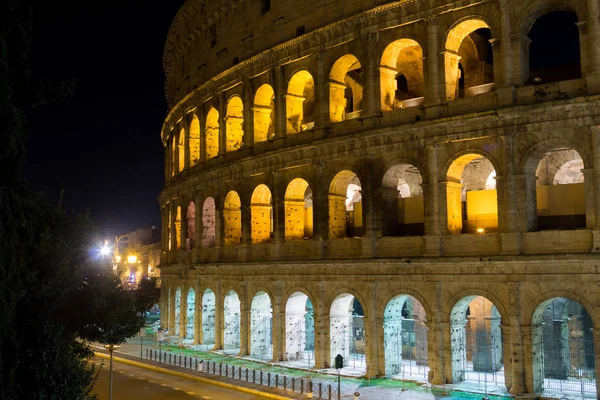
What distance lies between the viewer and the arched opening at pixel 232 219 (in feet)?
102

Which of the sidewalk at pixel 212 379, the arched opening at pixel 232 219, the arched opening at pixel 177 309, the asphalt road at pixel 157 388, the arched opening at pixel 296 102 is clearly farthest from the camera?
the arched opening at pixel 177 309

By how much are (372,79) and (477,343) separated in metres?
10.3

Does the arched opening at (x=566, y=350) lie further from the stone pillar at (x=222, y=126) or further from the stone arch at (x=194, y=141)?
the stone arch at (x=194, y=141)

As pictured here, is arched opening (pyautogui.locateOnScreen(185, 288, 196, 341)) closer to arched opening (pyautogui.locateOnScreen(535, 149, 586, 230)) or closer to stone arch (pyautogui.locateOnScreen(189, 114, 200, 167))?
stone arch (pyautogui.locateOnScreen(189, 114, 200, 167))

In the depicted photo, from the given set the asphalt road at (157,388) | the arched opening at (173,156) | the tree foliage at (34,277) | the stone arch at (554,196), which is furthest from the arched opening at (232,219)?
the tree foliage at (34,277)

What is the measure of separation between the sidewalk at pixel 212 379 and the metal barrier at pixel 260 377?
222mm

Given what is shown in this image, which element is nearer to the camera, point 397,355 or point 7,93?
point 7,93

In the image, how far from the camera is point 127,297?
1512 cm

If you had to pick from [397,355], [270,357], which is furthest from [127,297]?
[270,357]

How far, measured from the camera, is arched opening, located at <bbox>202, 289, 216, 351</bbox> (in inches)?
1291

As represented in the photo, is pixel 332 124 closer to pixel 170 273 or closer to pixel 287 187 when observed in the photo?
pixel 287 187

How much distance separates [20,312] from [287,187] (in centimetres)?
1519

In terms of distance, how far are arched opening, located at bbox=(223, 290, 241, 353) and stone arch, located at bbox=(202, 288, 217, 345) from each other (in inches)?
87.2

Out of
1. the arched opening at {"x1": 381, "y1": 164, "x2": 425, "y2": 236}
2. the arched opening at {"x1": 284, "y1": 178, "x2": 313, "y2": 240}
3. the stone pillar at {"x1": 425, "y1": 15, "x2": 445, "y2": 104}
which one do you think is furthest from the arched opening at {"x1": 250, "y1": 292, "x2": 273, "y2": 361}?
the stone pillar at {"x1": 425, "y1": 15, "x2": 445, "y2": 104}
